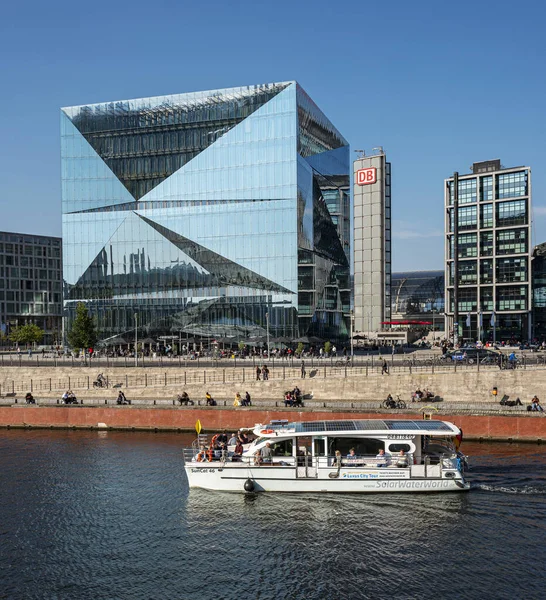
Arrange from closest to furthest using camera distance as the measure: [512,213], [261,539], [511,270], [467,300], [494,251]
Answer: [261,539]
[512,213]
[511,270]
[494,251]
[467,300]

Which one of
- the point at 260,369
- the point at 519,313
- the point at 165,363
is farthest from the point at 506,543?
the point at 519,313

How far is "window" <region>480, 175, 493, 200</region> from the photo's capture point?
117 m

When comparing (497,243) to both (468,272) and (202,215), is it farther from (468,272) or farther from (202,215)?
(202,215)

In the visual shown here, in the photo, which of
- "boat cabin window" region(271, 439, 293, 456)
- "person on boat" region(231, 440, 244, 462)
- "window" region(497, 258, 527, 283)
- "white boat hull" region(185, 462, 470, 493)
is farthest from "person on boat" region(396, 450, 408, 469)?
"window" region(497, 258, 527, 283)

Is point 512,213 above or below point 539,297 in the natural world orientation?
above

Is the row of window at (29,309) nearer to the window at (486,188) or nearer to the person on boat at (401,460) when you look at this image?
the window at (486,188)

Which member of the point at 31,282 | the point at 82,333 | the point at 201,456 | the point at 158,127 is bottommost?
the point at 201,456

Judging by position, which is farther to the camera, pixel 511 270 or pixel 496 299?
pixel 496 299

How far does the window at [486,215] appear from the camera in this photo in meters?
117

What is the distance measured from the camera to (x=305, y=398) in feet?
201

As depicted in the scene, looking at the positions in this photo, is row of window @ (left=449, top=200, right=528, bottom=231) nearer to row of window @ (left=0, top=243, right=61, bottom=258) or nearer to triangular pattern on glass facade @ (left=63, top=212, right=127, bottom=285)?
triangular pattern on glass facade @ (left=63, top=212, right=127, bottom=285)

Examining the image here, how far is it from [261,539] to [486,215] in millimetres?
99560

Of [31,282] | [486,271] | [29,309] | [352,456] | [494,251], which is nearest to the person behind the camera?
[352,456]

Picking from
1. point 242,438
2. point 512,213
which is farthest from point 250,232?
point 242,438
